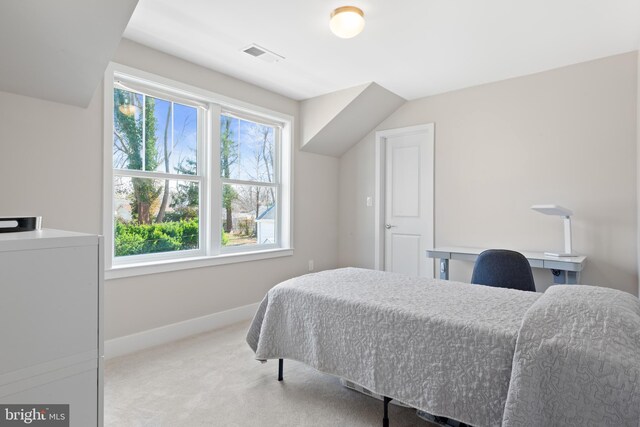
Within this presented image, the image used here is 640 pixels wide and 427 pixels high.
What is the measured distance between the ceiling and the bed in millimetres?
1813

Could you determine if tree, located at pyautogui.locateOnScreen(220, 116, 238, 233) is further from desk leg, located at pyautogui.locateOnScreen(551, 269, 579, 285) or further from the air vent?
desk leg, located at pyautogui.locateOnScreen(551, 269, 579, 285)

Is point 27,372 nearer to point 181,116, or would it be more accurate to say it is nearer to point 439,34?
point 181,116

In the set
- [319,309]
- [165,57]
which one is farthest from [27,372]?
[165,57]

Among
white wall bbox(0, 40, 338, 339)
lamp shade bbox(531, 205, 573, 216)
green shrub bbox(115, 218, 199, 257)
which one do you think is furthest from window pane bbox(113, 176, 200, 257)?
lamp shade bbox(531, 205, 573, 216)

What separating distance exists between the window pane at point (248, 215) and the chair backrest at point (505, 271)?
93.7 inches

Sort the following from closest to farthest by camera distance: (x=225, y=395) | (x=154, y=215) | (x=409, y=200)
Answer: (x=225, y=395) < (x=154, y=215) < (x=409, y=200)

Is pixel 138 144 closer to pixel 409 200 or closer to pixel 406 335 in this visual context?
pixel 406 335

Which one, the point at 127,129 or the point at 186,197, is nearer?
the point at 127,129

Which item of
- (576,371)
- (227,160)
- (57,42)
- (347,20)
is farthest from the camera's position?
(227,160)

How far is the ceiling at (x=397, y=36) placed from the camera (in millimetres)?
2346

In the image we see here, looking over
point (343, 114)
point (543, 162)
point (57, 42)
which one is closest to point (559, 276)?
point (543, 162)

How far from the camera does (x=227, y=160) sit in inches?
145

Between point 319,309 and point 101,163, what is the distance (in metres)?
1.99

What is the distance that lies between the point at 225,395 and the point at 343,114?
302cm
